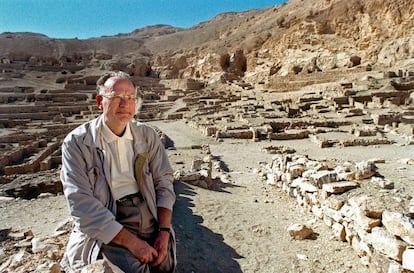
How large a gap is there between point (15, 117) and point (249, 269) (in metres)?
28.9

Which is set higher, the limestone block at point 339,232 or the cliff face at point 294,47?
the cliff face at point 294,47

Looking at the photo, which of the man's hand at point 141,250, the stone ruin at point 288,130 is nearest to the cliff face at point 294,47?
the stone ruin at point 288,130

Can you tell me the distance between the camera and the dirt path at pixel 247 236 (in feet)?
12.3

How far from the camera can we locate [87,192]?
2.43 m

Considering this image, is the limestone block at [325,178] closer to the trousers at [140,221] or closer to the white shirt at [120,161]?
the trousers at [140,221]

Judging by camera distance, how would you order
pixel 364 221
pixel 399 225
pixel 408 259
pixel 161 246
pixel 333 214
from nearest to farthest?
pixel 161 246 < pixel 408 259 < pixel 399 225 < pixel 364 221 < pixel 333 214

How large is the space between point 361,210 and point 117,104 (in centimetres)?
283

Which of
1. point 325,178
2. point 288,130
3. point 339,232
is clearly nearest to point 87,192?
point 339,232

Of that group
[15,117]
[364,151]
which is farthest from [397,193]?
[15,117]

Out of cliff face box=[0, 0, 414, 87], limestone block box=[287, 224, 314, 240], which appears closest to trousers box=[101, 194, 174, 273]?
limestone block box=[287, 224, 314, 240]

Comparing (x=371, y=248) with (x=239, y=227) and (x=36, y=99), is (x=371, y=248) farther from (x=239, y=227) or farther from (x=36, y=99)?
(x=36, y=99)

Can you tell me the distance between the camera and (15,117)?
27531 millimetres

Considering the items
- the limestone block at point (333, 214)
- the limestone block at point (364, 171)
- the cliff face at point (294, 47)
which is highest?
the cliff face at point (294, 47)

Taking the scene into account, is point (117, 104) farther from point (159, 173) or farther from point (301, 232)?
point (301, 232)
